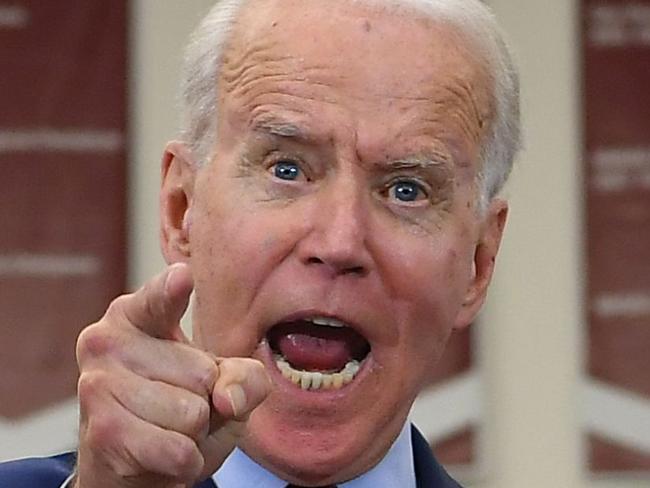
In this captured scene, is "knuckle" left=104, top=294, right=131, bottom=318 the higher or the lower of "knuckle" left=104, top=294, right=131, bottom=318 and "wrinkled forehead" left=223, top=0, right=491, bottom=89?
the lower

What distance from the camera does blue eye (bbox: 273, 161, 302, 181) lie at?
→ 1.66m

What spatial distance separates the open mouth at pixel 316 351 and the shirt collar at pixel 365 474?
3.6 inches

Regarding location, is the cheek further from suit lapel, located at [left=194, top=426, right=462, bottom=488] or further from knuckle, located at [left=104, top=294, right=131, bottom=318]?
knuckle, located at [left=104, top=294, right=131, bottom=318]

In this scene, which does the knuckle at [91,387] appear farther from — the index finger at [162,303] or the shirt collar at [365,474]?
the shirt collar at [365,474]

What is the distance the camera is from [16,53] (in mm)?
3711

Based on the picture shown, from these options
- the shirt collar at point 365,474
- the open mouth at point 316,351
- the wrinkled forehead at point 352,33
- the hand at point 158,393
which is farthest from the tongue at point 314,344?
the hand at point 158,393

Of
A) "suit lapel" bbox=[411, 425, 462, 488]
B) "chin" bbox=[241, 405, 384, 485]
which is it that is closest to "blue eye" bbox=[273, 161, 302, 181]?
"chin" bbox=[241, 405, 384, 485]

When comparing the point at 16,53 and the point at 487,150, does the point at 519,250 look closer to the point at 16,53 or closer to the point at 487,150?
the point at 16,53

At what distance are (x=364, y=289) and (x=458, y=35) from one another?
0.27m

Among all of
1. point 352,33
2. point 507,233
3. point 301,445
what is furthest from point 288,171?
point 507,233

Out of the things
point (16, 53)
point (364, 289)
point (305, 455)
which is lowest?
point (16, 53)

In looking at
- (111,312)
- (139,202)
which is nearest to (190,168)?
(111,312)

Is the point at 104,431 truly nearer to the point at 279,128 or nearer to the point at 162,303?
the point at 162,303

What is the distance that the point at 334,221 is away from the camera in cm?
161
